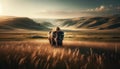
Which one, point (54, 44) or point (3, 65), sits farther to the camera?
point (54, 44)

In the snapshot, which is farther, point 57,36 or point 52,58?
point 57,36

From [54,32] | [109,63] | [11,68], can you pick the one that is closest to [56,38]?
[54,32]

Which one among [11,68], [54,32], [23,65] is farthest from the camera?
[54,32]

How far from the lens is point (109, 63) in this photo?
7461 millimetres

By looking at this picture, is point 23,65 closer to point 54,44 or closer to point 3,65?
point 3,65

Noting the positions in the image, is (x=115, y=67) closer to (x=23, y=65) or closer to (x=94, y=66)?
(x=94, y=66)

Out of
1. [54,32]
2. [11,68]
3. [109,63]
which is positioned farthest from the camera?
[54,32]

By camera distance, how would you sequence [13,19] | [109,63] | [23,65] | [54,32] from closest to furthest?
[23,65] → [109,63] → [54,32] → [13,19]

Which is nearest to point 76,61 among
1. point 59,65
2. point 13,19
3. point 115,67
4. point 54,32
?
point 59,65

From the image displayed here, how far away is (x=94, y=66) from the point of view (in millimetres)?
6727

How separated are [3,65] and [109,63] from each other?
3.15 meters

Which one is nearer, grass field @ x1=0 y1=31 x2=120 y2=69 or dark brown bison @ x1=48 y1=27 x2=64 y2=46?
grass field @ x1=0 y1=31 x2=120 y2=69

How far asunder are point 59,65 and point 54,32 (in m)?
9.06

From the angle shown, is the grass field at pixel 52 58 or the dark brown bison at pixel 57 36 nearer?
the grass field at pixel 52 58
